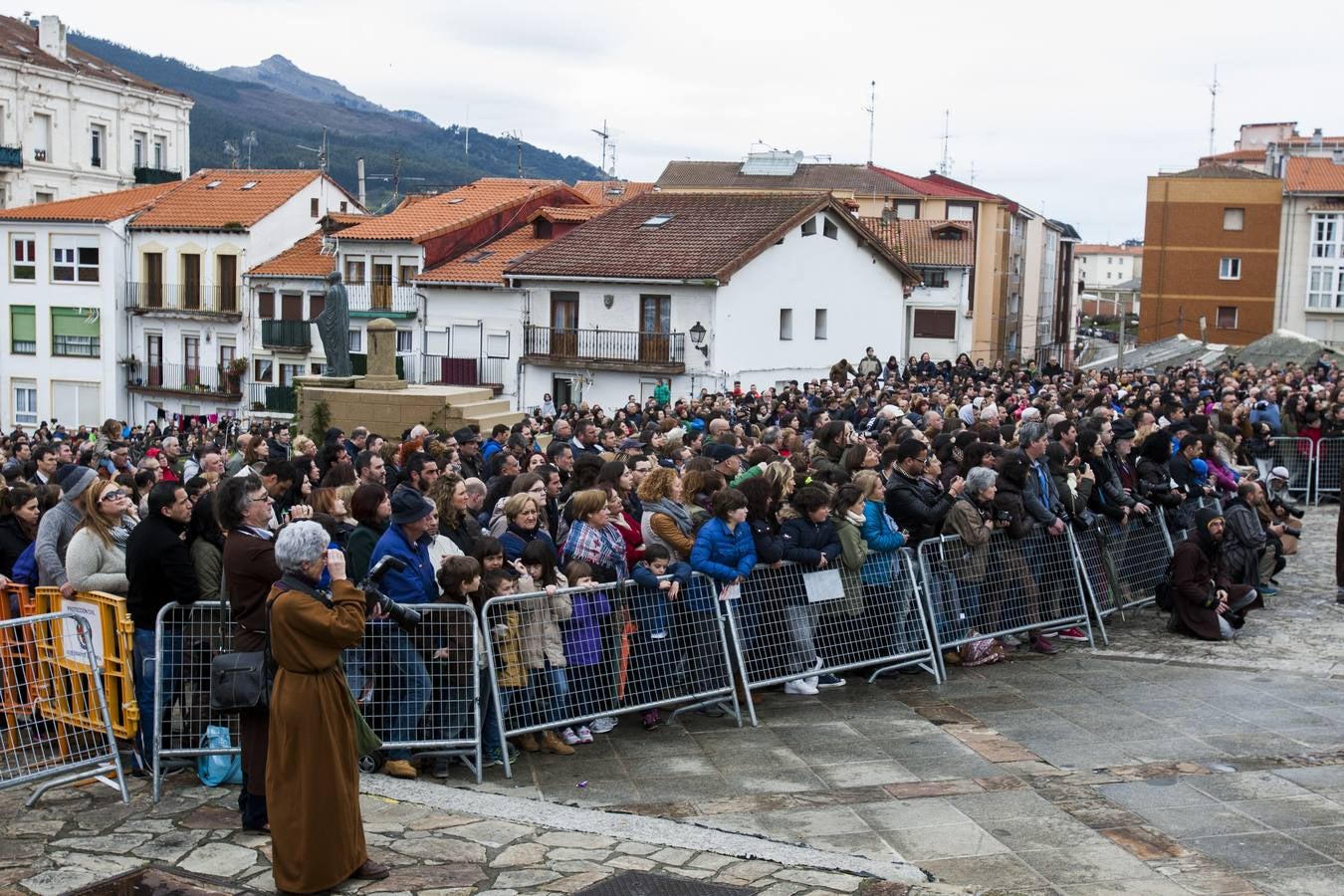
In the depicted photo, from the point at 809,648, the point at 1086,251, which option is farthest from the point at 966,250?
the point at 1086,251

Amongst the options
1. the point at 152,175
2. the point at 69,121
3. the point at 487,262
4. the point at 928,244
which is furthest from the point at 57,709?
the point at 152,175

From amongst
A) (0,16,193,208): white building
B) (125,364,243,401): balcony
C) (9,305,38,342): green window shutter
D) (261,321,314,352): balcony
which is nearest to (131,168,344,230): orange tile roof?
(261,321,314,352): balcony

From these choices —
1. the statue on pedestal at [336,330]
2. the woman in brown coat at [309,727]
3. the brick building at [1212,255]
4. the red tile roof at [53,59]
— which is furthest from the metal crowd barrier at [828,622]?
the brick building at [1212,255]

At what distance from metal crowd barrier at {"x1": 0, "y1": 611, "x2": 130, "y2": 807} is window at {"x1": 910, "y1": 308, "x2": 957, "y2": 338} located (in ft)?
143

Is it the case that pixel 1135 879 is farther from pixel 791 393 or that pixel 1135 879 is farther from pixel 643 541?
Answer: pixel 791 393

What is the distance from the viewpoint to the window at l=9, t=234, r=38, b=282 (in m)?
45.2

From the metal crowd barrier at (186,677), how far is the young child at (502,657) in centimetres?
134

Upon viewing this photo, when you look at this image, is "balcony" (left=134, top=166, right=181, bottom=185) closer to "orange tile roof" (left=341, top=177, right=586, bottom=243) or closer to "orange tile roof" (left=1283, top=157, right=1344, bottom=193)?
"orange tile roof" (left=341, top=177, right=586, bottom=243)

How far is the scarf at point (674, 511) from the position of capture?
27.6ft

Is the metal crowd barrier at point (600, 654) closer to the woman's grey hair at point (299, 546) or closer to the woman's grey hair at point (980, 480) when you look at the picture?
the woman's grey hair at point (299, 546)

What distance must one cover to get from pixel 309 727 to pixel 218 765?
1.59 meters

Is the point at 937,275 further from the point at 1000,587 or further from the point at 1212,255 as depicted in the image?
the point at 1000,587

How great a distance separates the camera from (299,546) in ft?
18.3

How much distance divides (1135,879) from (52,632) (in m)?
5.60
